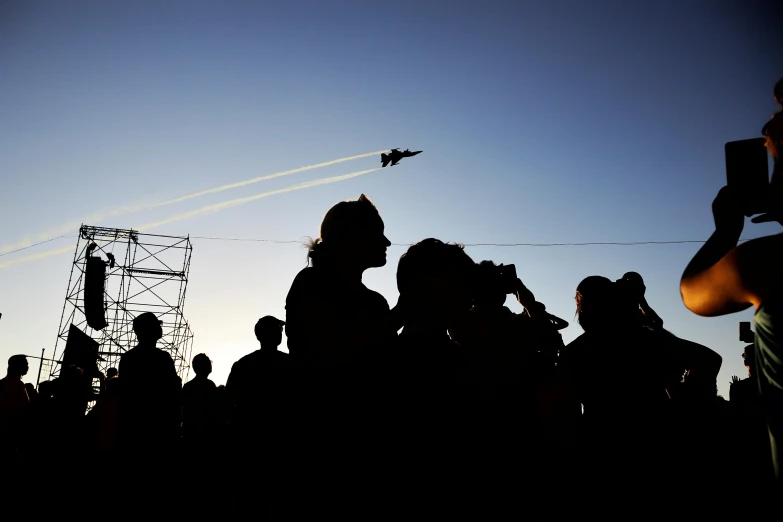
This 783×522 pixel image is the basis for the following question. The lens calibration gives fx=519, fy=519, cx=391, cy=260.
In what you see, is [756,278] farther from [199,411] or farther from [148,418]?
[199,411]

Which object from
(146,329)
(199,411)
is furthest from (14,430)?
(146,329)

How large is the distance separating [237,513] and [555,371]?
167cm

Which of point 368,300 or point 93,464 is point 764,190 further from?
point 93,464

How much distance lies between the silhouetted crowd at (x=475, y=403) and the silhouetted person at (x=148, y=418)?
2cm

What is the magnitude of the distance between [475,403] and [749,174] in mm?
1433

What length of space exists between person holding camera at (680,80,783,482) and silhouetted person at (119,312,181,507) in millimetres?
3842

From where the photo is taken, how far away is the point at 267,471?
5.86ft

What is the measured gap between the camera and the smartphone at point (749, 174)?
1232 millimetres

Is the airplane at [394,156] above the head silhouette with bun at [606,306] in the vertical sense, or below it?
above

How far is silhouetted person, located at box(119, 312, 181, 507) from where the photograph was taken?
3828 mm

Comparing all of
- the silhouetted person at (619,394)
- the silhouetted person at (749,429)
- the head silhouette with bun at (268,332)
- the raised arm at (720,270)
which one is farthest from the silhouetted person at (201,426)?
the raised arm at (720,270)

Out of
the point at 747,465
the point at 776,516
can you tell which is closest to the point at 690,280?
the point at 776,516

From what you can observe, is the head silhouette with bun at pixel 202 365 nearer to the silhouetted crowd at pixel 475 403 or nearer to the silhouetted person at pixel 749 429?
the silhouetted crowd at pixel 475 403

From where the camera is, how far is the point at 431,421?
1680 millimetres
